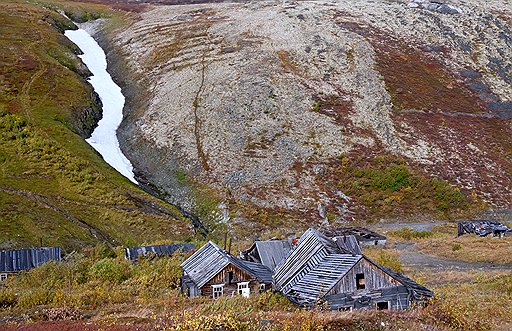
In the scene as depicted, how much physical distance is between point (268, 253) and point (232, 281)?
8128 millimetres

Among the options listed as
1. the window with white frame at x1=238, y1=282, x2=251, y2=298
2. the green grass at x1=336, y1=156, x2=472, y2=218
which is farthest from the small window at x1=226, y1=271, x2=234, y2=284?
the green grass at x1=336, y1=156, x2=472, y2=218

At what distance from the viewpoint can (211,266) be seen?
80.4 feet

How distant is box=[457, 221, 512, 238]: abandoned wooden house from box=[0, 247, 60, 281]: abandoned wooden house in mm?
41627

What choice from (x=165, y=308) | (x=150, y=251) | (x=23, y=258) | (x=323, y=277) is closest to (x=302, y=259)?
(x=323, y=277)

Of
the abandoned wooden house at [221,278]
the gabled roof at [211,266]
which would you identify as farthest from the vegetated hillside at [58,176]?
the abandoned wooden house at [221,278]

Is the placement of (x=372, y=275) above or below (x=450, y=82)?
above

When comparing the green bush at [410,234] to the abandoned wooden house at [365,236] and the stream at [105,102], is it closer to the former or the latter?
the abandoned wooden house at [365,236]

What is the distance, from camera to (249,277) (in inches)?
959

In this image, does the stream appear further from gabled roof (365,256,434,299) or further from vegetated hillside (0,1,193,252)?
gabled roof (365,256,434,299)

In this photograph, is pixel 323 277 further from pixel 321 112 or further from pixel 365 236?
pixel 321 112

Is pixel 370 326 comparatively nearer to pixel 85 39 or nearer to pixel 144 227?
pixel 144 227

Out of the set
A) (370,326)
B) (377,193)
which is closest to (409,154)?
(377,193)

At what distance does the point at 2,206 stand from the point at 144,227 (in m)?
12.5

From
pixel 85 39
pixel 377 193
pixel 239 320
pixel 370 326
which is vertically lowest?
pixel 377 193
